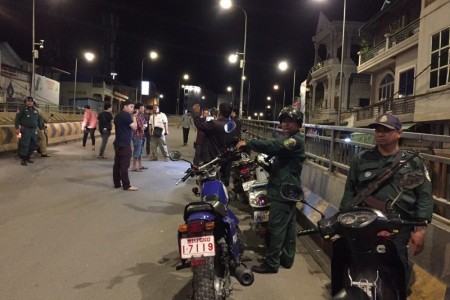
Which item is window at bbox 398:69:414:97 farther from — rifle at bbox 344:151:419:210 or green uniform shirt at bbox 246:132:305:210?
rifle at bbox 344:151:419:210

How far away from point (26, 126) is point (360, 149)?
9715 millimetres

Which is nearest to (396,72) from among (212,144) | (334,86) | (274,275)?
(334,86)

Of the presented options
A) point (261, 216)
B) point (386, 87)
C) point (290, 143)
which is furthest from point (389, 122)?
point (386, 87)

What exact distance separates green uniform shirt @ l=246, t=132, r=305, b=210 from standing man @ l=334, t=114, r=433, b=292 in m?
1.29

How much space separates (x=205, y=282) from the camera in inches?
142

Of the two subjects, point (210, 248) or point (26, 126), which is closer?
point (210, 248)

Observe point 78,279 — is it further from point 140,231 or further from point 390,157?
point 390,157

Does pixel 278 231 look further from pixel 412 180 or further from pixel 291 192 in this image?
pixel 412 180

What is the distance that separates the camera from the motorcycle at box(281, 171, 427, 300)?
9.25 feet

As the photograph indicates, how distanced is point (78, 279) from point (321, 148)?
16.7ft

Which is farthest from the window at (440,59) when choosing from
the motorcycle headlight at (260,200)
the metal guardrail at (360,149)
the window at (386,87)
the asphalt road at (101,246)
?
the motorcycle headlight at (260,200)

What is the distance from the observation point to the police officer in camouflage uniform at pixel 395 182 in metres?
3.32

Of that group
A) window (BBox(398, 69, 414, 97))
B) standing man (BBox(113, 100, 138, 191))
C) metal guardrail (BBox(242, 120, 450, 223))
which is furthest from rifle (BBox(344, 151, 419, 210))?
window (BBox(398, 69, 414, 97))

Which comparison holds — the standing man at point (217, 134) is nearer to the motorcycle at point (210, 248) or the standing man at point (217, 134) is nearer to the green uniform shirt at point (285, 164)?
the green uniform shirt at point (285, 164)
